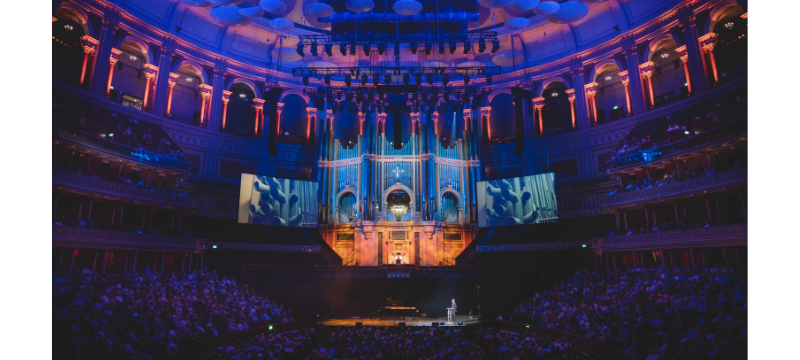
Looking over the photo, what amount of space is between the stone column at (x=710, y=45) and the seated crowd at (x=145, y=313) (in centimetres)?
1756

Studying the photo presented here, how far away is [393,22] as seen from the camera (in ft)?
63.2

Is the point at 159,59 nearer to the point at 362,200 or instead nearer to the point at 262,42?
the point at 262,42

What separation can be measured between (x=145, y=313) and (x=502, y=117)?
18841 mm

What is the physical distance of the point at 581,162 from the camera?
71.3ft

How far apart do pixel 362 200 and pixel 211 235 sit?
22.8 ft

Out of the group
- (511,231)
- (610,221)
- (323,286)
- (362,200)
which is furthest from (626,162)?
(323,286)

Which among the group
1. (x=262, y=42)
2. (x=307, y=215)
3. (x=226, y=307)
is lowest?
(x=226, y=307)

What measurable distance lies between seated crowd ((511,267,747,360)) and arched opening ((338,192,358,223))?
31.9 ft

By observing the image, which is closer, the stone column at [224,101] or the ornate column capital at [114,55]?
the ornate column capital at [114,55]

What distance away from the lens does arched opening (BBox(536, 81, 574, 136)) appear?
75.7 feet

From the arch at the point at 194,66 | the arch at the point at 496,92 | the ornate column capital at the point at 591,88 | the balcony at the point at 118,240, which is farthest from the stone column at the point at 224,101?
the ornate column capital at the point at 591,88

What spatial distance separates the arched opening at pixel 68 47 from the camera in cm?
1739

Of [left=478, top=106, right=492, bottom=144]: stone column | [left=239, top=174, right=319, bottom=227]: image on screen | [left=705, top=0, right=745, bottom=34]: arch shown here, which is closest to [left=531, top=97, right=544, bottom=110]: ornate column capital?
[left=478, top=106, right=492, bottom=144]: stone column

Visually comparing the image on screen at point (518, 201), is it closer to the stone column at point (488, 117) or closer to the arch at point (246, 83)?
the stone column at point (488, 117)
